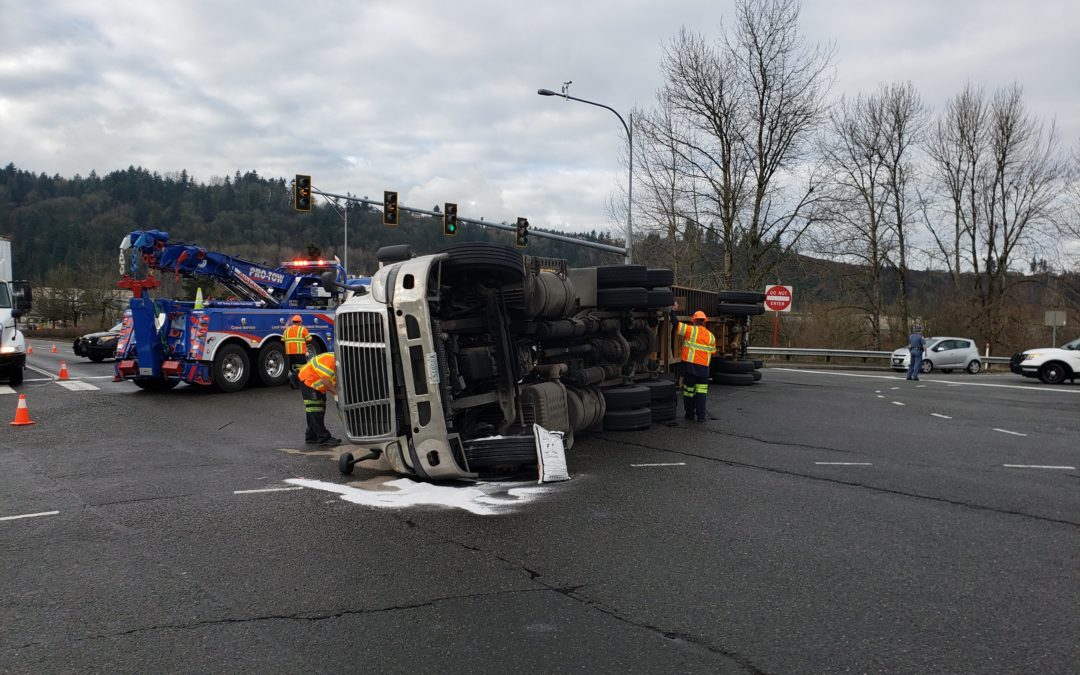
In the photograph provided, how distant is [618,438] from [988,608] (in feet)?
19.4

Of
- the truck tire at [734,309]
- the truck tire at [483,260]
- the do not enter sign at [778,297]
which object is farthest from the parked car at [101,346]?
the do not enter sign at [778,297]

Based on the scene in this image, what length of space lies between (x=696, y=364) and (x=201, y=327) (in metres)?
9.55

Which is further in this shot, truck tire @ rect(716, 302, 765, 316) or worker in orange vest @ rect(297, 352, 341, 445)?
truck tire @ rect(716, 302, 765, 316)

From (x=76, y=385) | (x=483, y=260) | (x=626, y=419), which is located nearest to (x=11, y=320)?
(x=76, y=385)

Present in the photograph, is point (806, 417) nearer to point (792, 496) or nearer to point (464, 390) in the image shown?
point (792, 496)

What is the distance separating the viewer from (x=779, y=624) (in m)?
3.97

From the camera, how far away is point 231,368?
15.4 m

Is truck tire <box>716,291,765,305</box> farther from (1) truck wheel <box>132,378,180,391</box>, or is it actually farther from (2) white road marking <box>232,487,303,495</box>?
(2) white road marking <box>232,487,303,495</box>

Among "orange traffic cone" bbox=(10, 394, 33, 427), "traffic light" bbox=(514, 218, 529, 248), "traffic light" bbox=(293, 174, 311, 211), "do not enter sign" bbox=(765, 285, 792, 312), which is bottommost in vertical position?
"orange traffic cone" bbox=(10, 394, 33, 427)

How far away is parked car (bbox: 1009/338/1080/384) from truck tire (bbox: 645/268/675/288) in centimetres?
1591

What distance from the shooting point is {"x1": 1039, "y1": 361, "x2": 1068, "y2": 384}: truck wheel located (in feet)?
70.0

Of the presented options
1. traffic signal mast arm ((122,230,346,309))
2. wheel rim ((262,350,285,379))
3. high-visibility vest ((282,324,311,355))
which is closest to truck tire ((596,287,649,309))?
high-visibility vest ((282,324,311,355))

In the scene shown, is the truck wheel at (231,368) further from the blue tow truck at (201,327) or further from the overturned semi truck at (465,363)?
the overturned semi truck at (465,363)

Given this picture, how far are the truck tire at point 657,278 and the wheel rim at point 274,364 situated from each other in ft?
29.4
